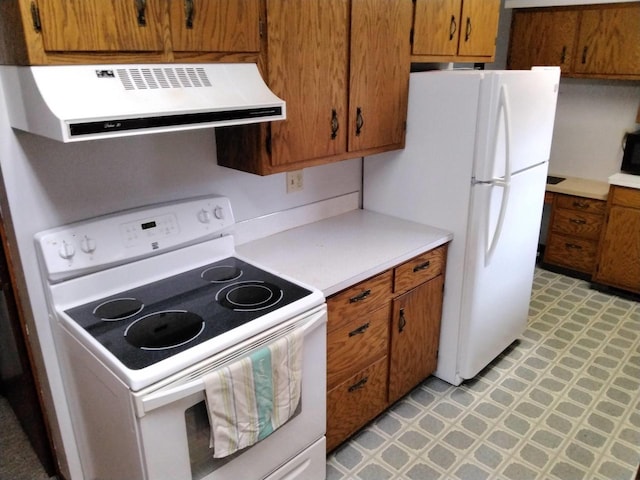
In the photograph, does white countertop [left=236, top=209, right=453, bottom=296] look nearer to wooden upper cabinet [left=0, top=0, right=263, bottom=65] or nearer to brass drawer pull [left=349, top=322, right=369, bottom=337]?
brass drawer pull [left=349, top=322, right=369, bottom=337]

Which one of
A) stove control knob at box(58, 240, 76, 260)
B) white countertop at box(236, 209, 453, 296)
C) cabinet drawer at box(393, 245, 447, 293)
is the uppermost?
stove control knob at box(58, 240, 76, 260)

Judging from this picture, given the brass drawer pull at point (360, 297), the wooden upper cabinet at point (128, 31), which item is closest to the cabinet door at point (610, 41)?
the brass drawer pull at point (360, 297)

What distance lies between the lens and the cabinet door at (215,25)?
4.95 ft

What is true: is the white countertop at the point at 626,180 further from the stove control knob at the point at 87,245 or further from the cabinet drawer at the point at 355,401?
the stove control knob at the point at 87,245

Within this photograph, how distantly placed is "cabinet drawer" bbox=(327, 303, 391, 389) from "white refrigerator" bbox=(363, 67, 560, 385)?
51 cm

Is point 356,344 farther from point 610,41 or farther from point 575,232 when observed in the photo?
point 610,41

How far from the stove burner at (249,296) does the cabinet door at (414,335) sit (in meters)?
0.70

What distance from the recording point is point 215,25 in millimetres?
1590

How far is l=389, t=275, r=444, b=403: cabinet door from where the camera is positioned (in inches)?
90.7

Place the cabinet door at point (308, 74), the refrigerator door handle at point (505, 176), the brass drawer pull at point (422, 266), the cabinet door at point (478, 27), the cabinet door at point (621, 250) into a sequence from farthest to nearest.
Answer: the cabinet door at point (621, 250)
the cabinet door at point (478, 27)
the brass drawer pull at point (422, 266)
the refrigerator door handle at point (505, 176)
the cabinet door at point (308, 74)

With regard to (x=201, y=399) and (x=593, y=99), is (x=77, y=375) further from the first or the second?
(x=593, y=99)

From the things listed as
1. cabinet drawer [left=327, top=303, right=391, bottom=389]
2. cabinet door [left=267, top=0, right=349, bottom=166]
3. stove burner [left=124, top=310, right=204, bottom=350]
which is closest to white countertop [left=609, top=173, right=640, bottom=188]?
cabinet drawer [left=327, top=303, right=391, bottom=389]

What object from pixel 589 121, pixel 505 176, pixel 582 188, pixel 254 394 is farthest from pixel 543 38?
pixel 254 394

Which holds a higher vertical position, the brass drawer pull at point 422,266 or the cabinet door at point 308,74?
the cabinet door at point 308,74
